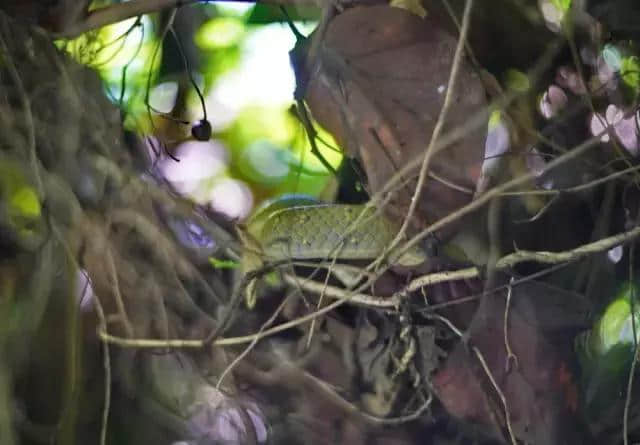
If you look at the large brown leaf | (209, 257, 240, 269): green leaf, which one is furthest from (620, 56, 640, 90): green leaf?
(209, 257, 240, 269): green leaf

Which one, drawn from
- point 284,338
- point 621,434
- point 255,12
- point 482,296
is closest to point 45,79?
point 255,12

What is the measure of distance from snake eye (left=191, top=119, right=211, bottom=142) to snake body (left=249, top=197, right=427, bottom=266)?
3.1 inches

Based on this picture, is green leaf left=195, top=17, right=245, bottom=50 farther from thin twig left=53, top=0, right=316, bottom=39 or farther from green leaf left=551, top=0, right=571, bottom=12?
green leaf left=551, top=0, right=571, bottom=12

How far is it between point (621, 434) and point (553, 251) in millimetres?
153

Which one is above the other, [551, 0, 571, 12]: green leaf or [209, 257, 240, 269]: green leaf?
[551, 0, 571, 12]: green leaf

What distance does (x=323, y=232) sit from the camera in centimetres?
62

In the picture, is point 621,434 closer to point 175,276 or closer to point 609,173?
point 609,173

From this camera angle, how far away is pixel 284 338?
659 mm

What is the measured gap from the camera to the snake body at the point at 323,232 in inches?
23.7

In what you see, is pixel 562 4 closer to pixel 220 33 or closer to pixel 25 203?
pixel 220 33

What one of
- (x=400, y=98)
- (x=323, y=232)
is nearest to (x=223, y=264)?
(x=323, y=232)

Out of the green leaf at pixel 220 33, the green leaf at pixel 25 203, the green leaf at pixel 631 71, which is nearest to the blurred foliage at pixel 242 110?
the green leaf at pixel 220 33

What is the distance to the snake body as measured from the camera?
1.98ft

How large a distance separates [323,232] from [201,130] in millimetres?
133
